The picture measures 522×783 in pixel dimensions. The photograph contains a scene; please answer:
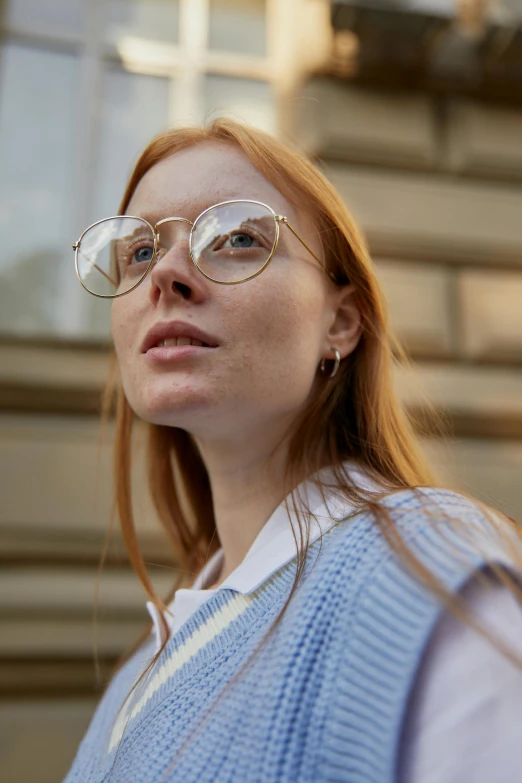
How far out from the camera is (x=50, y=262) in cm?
246

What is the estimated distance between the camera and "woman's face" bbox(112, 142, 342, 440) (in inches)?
41.8

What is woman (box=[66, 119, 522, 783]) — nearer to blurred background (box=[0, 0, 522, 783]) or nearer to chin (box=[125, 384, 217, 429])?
chin (box=[125, 384, 217, 429])

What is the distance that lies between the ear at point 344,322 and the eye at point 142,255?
0.34 m

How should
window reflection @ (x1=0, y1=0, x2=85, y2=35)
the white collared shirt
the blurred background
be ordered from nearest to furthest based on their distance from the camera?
the white collared shirt → the blurred background → window reflection @ (x1=0, y1=0, x2=85, y2=35)

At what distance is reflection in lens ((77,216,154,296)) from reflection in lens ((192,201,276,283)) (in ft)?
0.42

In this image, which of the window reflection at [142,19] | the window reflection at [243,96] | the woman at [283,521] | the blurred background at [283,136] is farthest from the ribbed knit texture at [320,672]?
the window reflection at [142,19]

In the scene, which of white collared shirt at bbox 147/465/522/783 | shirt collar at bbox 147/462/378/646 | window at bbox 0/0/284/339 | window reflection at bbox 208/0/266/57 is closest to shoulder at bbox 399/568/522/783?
white collared shirt at bbox 147/465/522/783

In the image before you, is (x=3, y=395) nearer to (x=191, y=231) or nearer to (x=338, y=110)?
(x=191, y=231)

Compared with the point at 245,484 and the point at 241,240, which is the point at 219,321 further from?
the point at 245,484

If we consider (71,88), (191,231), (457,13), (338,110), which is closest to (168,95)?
(71,88)

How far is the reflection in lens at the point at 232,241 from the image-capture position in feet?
3.56

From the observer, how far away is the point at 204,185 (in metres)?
1.15

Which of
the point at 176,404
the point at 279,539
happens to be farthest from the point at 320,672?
the point at 176,404

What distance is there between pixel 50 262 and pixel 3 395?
539 millimetres
